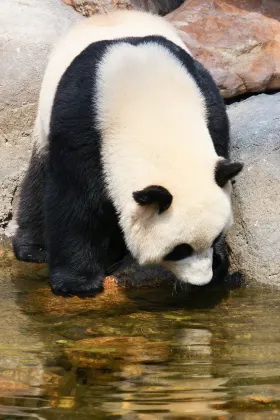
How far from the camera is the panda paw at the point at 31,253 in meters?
7.48

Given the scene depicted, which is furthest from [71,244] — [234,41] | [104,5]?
[104,5]

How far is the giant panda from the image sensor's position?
5.56 meters

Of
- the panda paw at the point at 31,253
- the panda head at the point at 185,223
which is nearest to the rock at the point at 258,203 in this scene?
the panda head at the point at 185,223

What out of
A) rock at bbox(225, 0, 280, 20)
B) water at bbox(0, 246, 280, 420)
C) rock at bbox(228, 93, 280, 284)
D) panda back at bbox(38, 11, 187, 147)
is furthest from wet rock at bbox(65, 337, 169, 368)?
rock at bbox(225, 0, 280, 20)

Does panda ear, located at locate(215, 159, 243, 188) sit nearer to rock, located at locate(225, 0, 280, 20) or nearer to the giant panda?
the giant panda

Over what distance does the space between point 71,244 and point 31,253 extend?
1.17m

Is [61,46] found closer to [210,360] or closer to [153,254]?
[153,254]

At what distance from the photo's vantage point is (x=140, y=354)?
525 centimetres

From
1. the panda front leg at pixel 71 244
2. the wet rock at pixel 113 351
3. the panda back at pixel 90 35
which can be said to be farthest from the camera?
the panda back at pixel 90 35

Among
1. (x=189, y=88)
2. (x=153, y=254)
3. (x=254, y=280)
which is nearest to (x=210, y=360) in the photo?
(x=153, y=254)

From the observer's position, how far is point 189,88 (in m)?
6.07

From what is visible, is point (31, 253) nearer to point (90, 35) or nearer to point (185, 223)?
point (90, 35)

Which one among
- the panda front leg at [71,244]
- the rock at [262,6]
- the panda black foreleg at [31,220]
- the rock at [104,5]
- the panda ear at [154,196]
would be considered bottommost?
the panda black foreleg at [31,220]

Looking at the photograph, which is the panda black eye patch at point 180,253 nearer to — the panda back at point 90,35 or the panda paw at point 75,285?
the panda paw at point 75,285
